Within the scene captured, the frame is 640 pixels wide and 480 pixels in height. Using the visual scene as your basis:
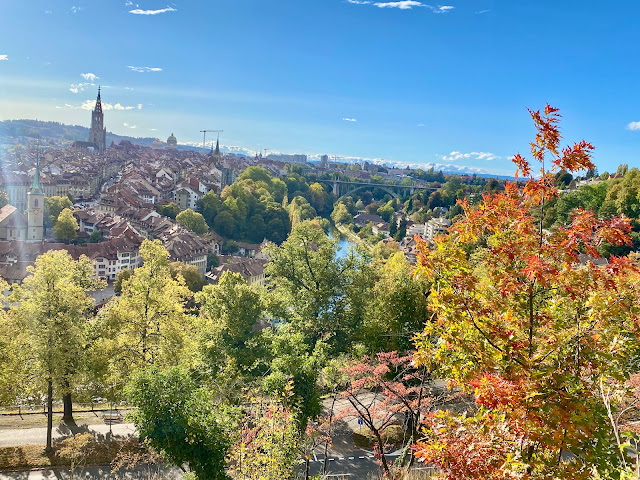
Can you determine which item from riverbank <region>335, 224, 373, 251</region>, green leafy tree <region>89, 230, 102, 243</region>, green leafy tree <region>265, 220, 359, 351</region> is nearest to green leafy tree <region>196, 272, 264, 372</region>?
green leafy tree <region>265, 220, 359, 351</region>

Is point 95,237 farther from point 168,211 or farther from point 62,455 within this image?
point 62,455

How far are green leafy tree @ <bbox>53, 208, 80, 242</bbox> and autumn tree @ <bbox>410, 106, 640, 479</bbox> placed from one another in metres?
49.3

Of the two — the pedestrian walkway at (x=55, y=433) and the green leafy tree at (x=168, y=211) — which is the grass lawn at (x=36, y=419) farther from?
the green leafy tree at (x=168, y=211)

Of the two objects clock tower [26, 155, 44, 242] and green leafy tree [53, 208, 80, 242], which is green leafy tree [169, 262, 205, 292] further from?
green leafy tree [53, 208, 80, 242]

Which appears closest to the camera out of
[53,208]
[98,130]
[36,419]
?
[36,419]

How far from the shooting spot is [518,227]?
3439 millimetres

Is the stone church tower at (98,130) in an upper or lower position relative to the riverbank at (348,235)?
upper

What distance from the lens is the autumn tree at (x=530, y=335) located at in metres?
3.09

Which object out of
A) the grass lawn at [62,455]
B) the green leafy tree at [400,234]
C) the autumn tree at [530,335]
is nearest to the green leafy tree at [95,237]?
the green leafy tree at [400,234]

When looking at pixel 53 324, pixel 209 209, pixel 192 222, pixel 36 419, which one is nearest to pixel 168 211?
pixel 209 209

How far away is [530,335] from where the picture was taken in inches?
138

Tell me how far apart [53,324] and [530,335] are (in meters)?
11.6

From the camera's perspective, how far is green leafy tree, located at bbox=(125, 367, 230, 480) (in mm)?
7758

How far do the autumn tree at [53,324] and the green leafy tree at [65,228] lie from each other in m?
37.3
